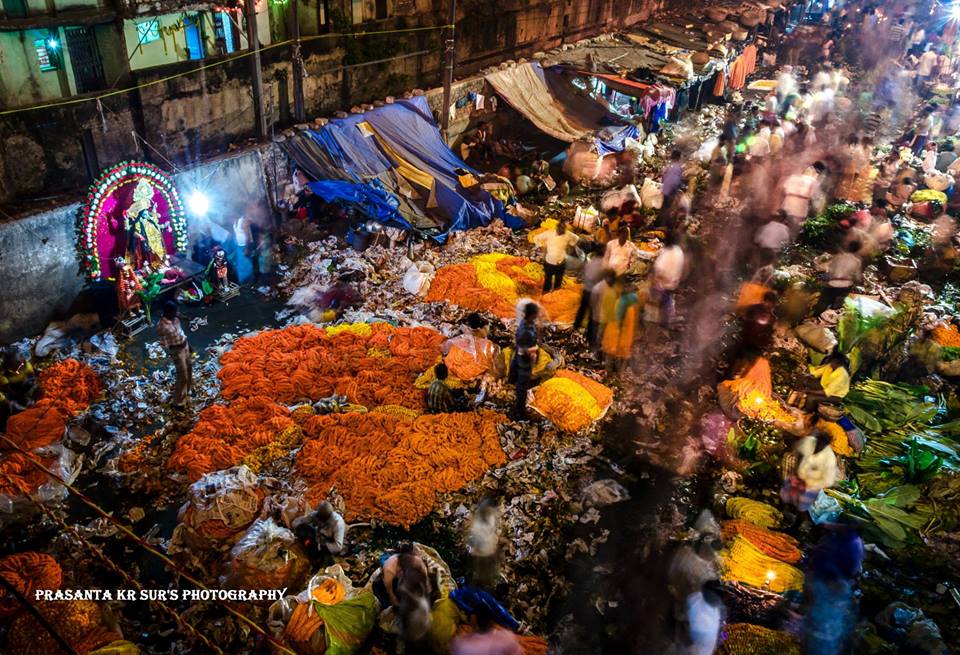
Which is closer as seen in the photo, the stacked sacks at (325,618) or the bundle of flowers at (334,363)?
the stacked sacks at (325,618)

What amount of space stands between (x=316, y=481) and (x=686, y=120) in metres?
20.7

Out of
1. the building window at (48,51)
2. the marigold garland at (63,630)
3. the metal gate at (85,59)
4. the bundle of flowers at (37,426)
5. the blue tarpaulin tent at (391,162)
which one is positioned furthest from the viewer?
the blue tarpaulin tent at (391,162)

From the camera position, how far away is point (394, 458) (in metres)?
8.18

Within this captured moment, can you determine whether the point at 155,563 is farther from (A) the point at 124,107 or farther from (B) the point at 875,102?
(B) the point at 875,102

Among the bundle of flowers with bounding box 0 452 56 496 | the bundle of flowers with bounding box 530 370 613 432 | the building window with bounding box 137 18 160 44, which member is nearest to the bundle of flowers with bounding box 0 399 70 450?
the bundle of flowers with bounding box 0 452 56 496

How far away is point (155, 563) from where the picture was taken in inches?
274

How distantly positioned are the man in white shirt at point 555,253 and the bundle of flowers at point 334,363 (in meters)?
2.55

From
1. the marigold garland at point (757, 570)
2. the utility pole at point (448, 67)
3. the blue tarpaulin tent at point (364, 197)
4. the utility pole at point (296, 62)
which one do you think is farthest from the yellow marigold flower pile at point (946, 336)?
the utility pole at point (296, 62)

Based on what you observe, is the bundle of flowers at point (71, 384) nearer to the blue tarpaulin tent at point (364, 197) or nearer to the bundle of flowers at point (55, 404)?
the bundle of flowers at point (55, 404)

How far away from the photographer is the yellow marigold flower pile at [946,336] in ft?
37.1

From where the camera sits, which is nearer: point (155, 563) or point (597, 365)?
point (155, 563)

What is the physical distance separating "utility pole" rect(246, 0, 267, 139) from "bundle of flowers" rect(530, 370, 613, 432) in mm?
8038

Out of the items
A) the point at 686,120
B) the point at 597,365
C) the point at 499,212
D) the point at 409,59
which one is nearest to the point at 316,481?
the point at 597,365

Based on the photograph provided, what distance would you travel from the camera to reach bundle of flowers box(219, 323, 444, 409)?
929 cm
